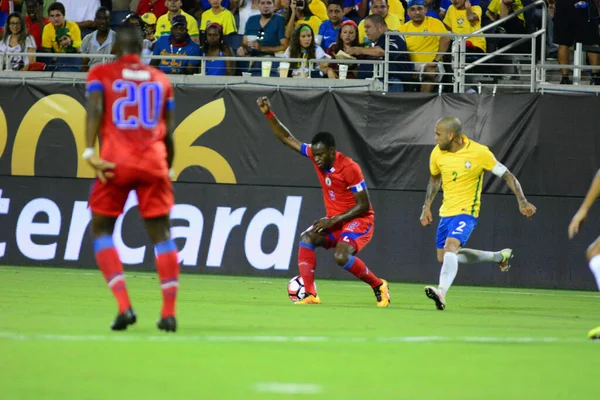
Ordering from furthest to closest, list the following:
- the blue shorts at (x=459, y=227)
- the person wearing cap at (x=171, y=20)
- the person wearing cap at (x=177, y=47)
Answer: the person wearing cap at (x=171, y=20)
the person wearing cap at (x=177, y=47)
the blue shorts at (x=459, y=227)

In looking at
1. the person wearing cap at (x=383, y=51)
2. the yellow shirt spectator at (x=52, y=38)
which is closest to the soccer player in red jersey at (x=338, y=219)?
the person wearing cap at (x=383, y=51)

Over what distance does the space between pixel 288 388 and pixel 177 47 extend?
15.5 m

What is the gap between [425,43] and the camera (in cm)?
1981

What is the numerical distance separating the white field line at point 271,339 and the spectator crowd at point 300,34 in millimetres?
10430

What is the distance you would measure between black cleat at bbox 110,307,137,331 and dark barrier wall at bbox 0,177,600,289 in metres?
11.1

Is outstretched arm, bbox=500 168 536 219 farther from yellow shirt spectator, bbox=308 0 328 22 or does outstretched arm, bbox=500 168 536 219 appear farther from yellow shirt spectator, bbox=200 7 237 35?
yellow shirt spectator, bbox=200 7 237 35

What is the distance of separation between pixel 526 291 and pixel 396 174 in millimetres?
3001

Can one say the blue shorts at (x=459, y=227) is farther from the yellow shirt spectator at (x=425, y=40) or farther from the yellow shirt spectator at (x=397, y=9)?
the yellow shirt spectator at (x=397, y=9)

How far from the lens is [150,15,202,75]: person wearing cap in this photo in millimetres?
20281

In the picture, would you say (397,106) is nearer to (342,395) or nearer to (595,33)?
(595,33)

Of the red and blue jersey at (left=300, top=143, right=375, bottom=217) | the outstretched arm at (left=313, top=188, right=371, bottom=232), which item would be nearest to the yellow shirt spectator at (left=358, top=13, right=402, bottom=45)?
the red and blue jersey at (left=300, top=143, right=375, bottom=217)

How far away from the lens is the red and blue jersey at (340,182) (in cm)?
1295

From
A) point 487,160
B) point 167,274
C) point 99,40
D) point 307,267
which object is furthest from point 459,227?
point 99,40

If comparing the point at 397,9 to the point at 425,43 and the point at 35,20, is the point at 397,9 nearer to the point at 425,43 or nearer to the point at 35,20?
the point at 425,43
